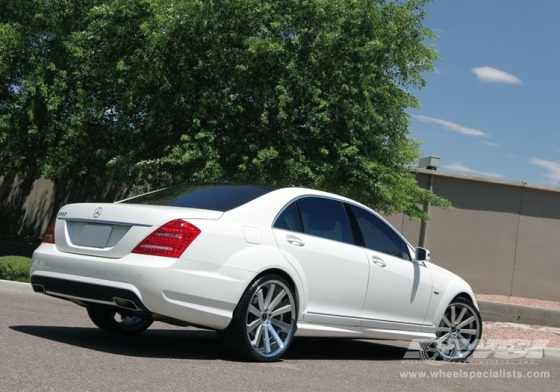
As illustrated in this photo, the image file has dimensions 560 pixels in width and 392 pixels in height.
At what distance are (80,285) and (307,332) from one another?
203 centimetres

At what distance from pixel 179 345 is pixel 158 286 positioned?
1.70m

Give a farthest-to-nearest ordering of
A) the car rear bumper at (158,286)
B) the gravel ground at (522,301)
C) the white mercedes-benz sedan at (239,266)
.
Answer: the gravel ground at (522,301)
the white mercedes-benz sedan at (239,266)
the car rear bumper at (158,286)

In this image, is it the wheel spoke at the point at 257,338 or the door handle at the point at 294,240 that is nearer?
the wheel spoke at the point at 257,338

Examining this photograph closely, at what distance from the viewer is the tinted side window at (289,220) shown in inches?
282

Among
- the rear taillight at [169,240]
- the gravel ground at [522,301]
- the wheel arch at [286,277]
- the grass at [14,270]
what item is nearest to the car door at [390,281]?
the wheel arch at [286,277]

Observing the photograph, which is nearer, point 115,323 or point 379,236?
point 115,323

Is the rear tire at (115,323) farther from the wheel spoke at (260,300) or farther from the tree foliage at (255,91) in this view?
the tree foliage at (255,91)

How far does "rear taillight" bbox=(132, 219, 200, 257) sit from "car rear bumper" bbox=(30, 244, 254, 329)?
0.06m

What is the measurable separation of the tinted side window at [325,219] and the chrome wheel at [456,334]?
1820 millimetres

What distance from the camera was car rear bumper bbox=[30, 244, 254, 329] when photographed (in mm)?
6250

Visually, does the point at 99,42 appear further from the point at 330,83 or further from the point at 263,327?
the point at 263,327

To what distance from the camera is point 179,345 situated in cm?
775

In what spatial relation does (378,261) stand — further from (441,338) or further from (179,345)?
(179,345)

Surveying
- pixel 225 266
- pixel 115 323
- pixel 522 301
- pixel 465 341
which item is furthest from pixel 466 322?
pixel 522 301
